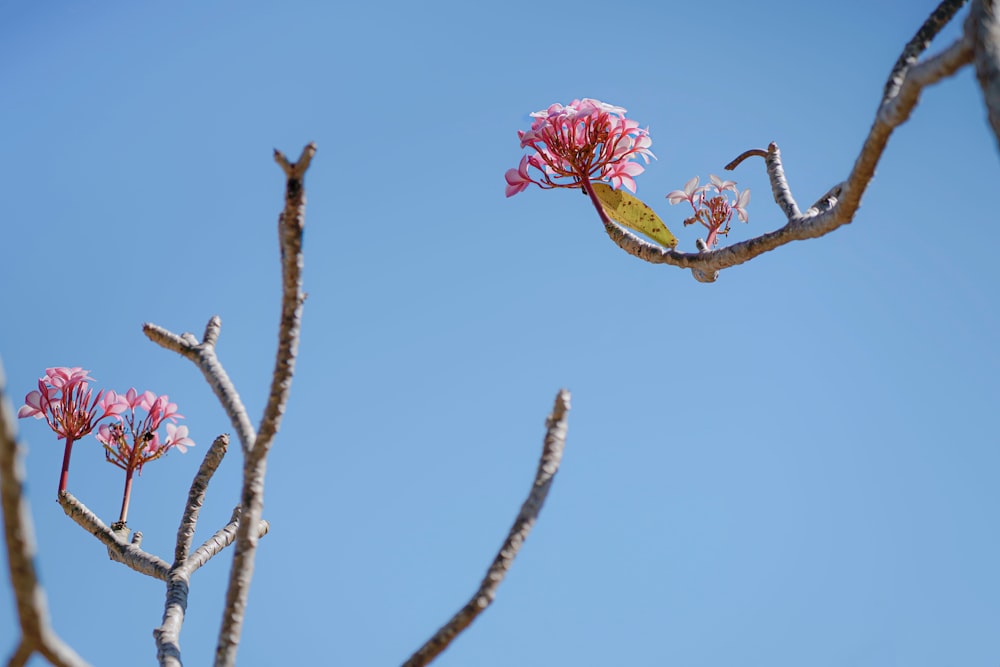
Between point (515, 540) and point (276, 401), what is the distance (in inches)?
19.8

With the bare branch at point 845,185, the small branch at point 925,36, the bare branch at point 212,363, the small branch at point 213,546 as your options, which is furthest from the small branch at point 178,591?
the small branch at point 925,36

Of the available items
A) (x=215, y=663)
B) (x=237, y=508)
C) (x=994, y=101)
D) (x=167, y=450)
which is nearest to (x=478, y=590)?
(x=215, y=663)

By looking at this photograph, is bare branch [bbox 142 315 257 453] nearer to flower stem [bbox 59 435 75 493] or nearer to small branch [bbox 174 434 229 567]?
small branch [bbox 174 434 229 567]

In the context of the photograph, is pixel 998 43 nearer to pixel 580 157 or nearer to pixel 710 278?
pixel 710 278

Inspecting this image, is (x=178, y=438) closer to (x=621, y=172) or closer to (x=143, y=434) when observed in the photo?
(x=143, y=434)

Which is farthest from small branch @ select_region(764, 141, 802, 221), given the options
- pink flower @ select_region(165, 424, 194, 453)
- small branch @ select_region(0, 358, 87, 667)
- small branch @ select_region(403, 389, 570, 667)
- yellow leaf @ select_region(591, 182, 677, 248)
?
pink flower @ select_region(165, 424, 194, 453)

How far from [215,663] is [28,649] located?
1.49ft

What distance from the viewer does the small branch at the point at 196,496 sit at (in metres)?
2.65

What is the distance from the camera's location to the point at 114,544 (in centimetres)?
311

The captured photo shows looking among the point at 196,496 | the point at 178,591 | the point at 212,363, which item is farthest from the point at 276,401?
the point at 196,496

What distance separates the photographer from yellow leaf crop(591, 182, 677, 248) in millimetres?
3240

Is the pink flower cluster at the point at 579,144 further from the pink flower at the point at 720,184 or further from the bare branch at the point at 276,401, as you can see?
the bare branch at the point at 276,401

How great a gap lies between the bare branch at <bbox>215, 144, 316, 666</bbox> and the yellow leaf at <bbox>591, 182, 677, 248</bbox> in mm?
1878

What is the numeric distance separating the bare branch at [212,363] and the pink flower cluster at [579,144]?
1559mm
